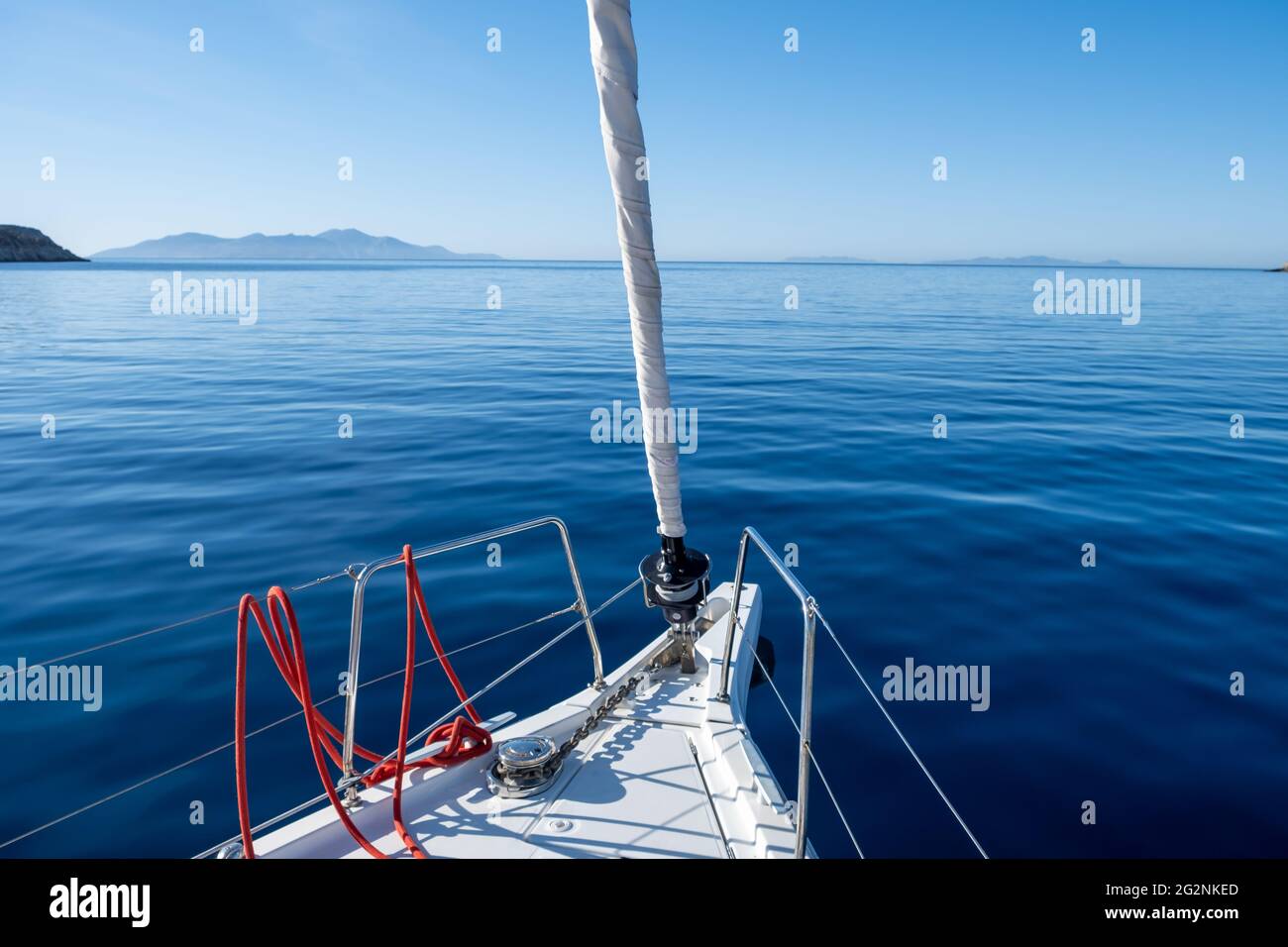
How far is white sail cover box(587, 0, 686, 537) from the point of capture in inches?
142

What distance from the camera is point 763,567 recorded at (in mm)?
10250

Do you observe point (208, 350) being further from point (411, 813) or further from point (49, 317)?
point (411, 813)

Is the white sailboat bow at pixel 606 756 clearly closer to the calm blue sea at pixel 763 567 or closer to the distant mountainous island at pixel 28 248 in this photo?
the calm blue sea at pixel 763 567

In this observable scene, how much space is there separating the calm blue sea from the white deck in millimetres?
1299

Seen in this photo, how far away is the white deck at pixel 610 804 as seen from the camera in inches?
159

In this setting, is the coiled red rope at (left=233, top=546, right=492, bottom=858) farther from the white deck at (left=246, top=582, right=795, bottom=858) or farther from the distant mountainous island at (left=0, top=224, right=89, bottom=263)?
the distant mountainous island at (left=0, top=224, right=89, bottom=263)

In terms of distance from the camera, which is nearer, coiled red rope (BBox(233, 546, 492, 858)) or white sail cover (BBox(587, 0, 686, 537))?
coiled red rope (BBox(233, 546, 492, 858))

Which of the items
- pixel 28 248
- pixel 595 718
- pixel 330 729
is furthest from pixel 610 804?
pixel 28 248

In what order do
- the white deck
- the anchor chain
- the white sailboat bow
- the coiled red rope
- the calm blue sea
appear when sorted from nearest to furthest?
the coiled red rope, the white sailboat bow, the white deck, the anchor chain, the calm blue sea

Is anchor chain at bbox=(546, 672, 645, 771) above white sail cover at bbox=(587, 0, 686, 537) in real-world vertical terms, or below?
below

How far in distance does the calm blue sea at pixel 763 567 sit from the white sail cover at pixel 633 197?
3261 mm

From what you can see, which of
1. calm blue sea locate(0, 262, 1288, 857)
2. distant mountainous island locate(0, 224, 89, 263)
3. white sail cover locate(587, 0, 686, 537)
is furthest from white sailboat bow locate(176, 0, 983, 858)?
distant mountainous island locate(0, 224, 89, 263)
